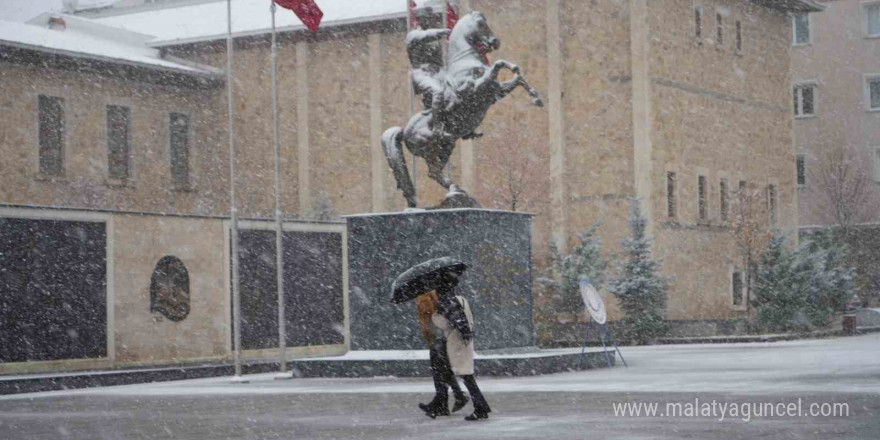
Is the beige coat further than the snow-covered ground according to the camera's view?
No

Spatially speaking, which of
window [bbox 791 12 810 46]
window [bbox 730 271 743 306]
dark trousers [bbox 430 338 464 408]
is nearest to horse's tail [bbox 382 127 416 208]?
dark trousers [bbox 430 338 464 408]

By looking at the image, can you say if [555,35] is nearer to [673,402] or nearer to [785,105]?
[785,105]

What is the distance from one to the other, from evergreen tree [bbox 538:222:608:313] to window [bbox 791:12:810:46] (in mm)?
27316

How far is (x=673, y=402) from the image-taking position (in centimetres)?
1534

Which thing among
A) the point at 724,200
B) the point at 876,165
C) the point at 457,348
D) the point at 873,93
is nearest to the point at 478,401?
the point at 457,348

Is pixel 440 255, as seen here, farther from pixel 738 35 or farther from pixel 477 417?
pixel 738 35

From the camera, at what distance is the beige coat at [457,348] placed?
47.0 ft

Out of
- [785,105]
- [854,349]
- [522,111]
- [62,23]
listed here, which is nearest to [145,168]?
[62,23]

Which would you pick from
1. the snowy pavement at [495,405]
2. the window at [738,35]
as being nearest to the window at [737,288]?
the window at [738,35]

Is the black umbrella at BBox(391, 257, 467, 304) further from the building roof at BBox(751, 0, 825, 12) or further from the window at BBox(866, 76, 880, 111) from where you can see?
the window at BBox(866, 76, 880, 111)

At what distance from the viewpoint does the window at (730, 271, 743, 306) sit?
4594 cm

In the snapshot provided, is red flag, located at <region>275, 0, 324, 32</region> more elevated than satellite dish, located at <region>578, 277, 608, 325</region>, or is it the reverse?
red flag, located at <region>275, 0, 324, 32</region>

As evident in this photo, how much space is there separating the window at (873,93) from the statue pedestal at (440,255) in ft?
136

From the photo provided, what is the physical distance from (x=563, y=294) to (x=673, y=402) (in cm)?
2389
